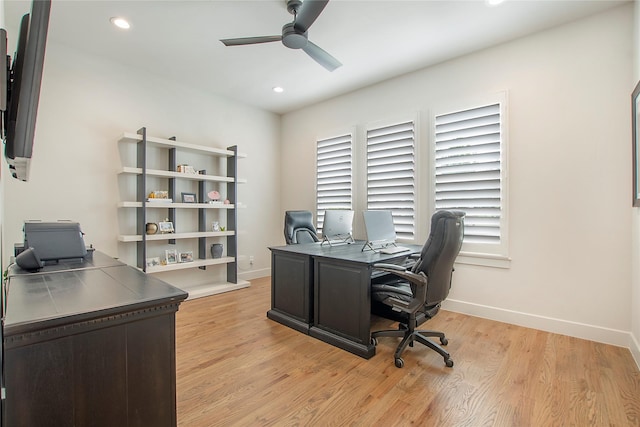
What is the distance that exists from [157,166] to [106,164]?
1.89 feet

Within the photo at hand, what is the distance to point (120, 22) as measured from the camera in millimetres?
2830

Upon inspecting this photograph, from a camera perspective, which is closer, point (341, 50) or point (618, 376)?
point (618, 376)

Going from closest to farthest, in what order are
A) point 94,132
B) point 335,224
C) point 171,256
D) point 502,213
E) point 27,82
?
point 27,82, point 502,213, point 335,224, point 94,132, point 171,256

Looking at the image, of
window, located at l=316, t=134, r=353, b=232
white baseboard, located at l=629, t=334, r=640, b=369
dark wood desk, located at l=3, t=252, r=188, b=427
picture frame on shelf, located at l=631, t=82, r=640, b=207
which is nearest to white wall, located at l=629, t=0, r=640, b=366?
white baseboard, located at l=629, t=334, r=640, b=369

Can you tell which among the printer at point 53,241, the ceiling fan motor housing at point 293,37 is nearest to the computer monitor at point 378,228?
the ceiling fan motor housing at point 293,37

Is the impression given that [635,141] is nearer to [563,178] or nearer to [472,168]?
A: [563,178]

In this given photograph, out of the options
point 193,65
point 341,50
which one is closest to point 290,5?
point 341,50

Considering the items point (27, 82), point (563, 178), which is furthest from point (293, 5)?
point (563, 178)

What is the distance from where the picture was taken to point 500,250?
314cm

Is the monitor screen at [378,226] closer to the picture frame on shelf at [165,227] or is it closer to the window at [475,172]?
the window at [475,172]

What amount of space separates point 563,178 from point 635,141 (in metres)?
0.55

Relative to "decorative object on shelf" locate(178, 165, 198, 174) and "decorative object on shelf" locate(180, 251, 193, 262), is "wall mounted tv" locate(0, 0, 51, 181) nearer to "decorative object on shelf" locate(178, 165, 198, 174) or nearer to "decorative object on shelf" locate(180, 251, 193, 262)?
"decorative object on shelf" locate(178, 165, 198, 174)

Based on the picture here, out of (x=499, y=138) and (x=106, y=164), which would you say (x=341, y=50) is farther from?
(x=106, y=164)

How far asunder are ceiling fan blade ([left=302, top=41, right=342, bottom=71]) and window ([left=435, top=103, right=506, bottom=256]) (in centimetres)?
150
